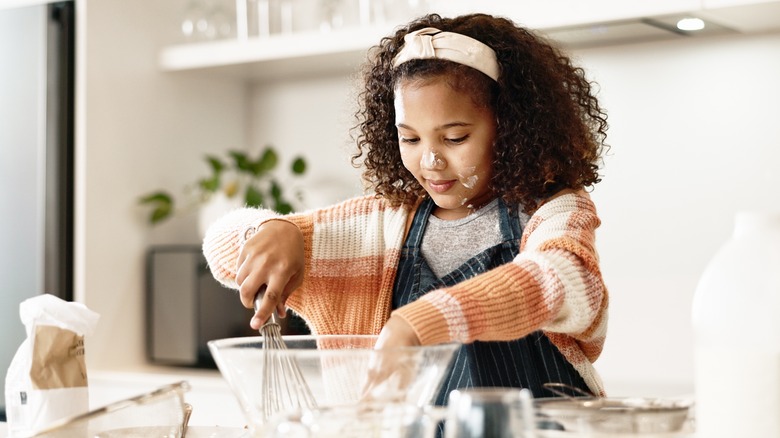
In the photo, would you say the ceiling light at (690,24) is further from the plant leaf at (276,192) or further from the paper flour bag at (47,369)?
the paper flour bag at (47,369)

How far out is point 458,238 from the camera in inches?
44.9

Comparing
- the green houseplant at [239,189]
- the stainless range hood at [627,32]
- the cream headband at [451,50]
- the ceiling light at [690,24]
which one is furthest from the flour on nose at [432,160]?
the green houseplant at [239,189]

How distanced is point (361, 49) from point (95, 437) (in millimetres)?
1506

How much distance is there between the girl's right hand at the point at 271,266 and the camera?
0.93 metres

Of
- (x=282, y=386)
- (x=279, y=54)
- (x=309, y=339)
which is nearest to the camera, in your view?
(x=282, y=386)

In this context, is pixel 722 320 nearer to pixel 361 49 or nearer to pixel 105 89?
pixel 361 49

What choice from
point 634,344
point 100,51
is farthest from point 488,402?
point 100,51

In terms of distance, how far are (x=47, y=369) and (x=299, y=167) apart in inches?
61.9

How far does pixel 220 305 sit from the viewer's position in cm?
231

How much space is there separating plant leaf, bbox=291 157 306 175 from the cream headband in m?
1.39

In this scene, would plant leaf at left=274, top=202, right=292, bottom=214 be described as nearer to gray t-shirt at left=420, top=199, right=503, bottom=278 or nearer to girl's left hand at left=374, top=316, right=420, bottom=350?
gray t-shirt at left=420, top=199, right=503, bottom=278

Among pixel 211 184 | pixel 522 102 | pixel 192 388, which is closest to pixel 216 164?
pixel 211 184

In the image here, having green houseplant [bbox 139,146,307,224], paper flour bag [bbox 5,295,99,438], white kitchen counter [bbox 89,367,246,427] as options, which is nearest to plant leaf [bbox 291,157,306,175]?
green houseplant [bbox 139,146,307,224]

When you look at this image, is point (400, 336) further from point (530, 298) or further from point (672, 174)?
point (672, 174)
